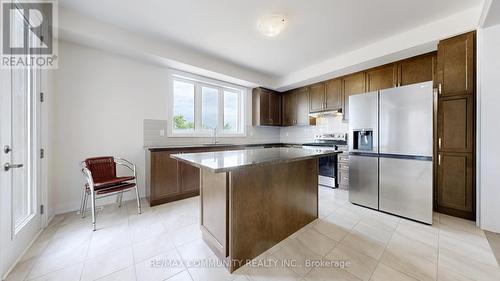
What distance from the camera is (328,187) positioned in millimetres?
3928

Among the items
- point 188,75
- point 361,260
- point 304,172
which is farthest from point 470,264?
point 188,75

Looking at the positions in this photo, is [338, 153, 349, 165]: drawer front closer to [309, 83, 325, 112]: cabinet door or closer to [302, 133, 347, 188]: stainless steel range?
[302, 133, 347, 188]: stainless steel range

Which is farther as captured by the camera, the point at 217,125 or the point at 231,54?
the point at 217,125

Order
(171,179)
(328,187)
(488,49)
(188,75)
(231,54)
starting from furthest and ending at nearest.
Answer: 1. (328,187)
2. (188,75)
3. (231,54)
4. (171,179)
5. (488,49)

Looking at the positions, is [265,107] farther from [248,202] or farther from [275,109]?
[248,202]

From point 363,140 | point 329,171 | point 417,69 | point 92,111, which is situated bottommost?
point 329,171

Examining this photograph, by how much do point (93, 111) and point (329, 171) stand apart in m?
4.43

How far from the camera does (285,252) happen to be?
1716 millimetres

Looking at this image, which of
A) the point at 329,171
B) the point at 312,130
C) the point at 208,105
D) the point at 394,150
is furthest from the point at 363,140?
the point at 208,105

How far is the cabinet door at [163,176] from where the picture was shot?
279cm

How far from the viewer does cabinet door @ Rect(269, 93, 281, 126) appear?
16.5 ft

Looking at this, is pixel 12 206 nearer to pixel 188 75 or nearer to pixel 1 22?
pixel 1 22

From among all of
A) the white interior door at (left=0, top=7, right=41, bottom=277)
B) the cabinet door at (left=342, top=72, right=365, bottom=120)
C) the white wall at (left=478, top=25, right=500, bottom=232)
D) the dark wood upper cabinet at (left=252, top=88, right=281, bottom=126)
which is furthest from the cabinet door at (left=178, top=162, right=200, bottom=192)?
the white wall at (left=478, top=25, right=500, bottom=232)

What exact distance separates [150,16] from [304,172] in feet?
9.07
